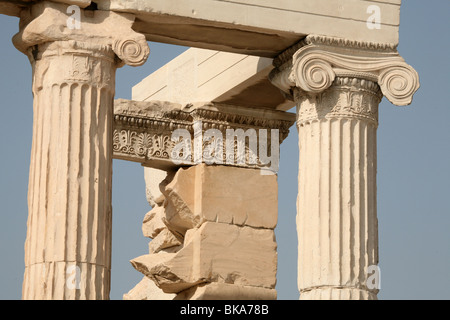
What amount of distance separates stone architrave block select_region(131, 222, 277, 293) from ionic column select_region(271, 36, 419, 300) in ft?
9.83

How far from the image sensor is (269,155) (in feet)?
79.1

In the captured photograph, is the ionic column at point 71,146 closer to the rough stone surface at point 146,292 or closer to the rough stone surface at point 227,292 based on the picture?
the rough stone surface at point 227,292

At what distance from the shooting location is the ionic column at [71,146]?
18453 mm

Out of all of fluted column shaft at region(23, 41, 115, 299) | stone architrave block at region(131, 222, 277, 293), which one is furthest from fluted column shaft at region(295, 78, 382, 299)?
stone architrave block at region(131, 222, 277, 293)

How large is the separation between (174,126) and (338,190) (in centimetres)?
475

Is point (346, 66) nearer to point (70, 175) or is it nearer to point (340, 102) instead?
point (340, 102)

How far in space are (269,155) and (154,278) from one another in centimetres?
275

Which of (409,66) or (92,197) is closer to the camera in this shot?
(92,197)

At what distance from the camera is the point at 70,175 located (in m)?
18.7

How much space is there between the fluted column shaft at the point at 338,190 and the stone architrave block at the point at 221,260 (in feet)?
9.82

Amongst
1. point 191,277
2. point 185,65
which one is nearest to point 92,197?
point 191,277
